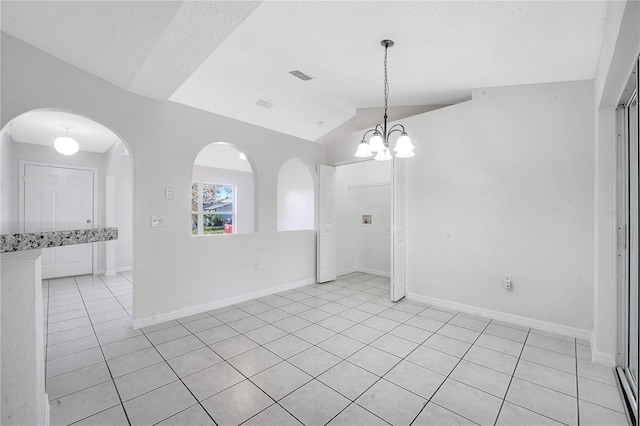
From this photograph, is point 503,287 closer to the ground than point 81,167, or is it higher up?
closer to the ground

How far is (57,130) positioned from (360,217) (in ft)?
18.4

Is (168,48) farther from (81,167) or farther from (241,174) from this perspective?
(241,174)

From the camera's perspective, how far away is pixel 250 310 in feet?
12.2

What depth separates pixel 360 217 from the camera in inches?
A: 246

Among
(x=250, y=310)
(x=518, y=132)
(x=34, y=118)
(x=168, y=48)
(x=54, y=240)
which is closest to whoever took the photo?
(x=54, y=240)

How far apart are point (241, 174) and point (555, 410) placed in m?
8.07

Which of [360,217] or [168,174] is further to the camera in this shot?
[360,217]

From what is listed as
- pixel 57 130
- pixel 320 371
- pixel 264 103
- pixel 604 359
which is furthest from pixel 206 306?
pixel 604 359

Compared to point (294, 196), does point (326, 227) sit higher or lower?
lower

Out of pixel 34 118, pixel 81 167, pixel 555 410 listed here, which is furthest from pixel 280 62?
pixel 81 167

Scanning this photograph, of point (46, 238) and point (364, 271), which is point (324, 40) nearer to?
point (46, 238)

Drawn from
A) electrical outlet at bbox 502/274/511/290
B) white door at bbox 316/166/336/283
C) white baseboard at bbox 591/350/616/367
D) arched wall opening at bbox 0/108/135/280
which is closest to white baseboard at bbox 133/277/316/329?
white door at bbox 316/166/336/283

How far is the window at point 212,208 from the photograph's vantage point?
Answer: 775cm

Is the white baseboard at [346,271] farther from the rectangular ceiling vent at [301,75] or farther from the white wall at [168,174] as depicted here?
the rectangular ceiling vent at [301,75]
